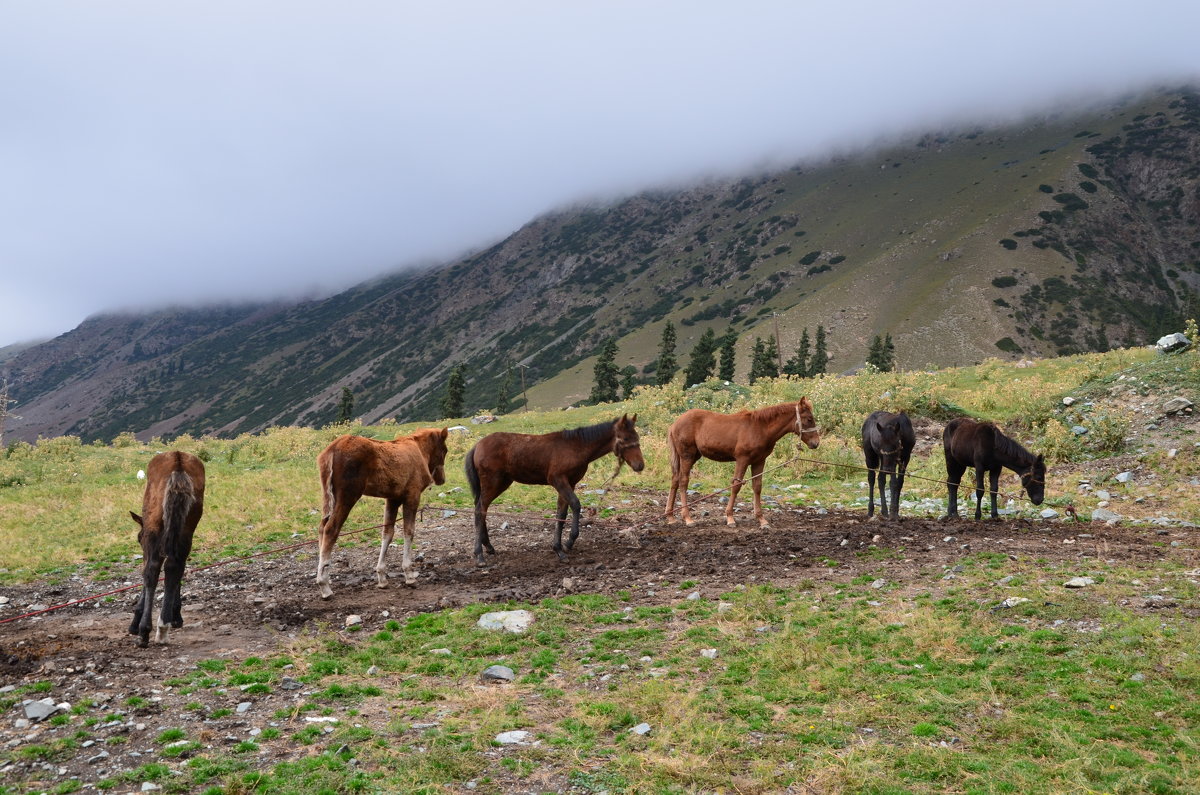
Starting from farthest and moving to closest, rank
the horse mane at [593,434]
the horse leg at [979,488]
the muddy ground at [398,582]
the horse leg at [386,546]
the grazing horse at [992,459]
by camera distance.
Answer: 1. the grazing horse at [992,459]
2. the horse leg at [979,488]
3. the horse mane at [593,434]
4. the horse leg at [386,546]
5. the muddy ground at [398,582]

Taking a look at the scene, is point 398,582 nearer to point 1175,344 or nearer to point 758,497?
point 758,497

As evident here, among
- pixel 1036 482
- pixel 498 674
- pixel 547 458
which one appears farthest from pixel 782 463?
pixel 498 674

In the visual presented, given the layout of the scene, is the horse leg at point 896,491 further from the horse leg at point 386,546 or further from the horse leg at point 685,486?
the horse leg at point 386,546

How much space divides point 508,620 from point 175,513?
4.88 meters

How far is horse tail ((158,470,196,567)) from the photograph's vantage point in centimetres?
946

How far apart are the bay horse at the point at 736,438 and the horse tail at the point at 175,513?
10061 millimetres

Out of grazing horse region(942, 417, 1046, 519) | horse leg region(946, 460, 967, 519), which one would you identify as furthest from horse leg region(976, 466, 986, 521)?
horse leg region(946, 460, 967, 519)

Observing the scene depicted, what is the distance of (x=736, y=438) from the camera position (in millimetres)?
16453

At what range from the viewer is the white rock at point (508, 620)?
10031 mm

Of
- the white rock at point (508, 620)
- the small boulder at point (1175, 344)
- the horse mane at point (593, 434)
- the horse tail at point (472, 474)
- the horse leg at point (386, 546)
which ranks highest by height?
the small boulder at point (1175, 344)

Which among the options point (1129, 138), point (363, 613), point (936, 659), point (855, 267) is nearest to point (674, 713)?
point (936, 659)

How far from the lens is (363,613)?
10.9 meters

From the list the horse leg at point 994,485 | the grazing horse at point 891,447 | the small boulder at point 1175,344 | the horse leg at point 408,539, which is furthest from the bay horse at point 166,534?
the small boulder at point 1175,344

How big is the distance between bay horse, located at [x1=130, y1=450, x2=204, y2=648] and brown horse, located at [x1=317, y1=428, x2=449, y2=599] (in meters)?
2.45
